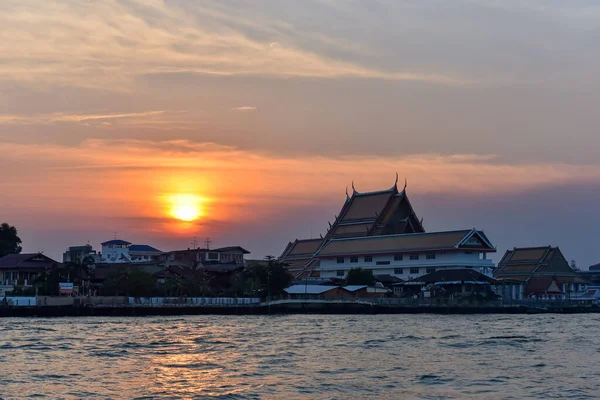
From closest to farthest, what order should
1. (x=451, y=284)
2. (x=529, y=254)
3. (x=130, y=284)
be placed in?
1. (x=130, y=284)
2. (x=451, y=284)
3. (x=529, y=254)

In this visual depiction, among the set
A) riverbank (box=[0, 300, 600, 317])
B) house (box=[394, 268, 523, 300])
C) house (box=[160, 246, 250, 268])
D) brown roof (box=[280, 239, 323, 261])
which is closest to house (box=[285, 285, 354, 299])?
riverbank (box=[0, 300, 600, 317])

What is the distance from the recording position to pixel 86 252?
460 feet

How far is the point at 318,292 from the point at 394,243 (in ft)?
70.3

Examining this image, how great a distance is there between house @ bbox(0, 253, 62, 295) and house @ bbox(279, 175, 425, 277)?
4349 cm

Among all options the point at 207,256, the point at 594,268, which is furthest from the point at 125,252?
the point at 594,268

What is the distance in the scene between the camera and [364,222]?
426 feet

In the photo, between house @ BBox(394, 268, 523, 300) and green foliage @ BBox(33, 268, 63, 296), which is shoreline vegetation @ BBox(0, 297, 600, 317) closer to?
house @ BBox(394, 268, 523, 300)

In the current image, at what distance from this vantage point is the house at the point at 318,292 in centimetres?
9825

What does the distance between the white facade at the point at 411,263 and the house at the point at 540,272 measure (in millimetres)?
15348

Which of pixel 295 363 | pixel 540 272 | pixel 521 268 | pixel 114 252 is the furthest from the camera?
pixel 114 252

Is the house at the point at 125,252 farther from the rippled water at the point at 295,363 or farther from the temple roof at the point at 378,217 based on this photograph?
the rippled water at the point at 295,363

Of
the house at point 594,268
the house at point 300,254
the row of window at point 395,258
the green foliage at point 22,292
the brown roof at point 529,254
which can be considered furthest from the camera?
the house at point 594,268

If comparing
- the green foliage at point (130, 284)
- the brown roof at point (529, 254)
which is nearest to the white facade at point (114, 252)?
the green foliage at point (130, 284)

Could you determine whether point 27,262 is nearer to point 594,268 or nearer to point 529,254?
point 529,254
